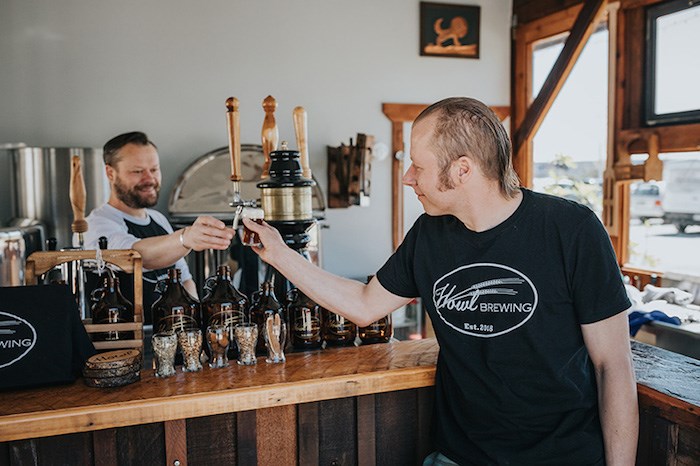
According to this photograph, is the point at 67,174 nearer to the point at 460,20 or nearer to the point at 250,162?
the point at 250,162

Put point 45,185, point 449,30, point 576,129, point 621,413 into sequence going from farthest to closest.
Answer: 1. point 449,30
2. point 576,129
3. point 45,185
4. point 621,413

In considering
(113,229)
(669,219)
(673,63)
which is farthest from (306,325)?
(673,63)

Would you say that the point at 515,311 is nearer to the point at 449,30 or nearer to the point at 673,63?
the point at 673,63

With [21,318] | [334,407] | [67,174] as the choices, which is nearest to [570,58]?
[67,174]

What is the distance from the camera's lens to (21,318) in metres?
1.56

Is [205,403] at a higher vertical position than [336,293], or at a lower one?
lower

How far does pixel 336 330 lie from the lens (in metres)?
1.98

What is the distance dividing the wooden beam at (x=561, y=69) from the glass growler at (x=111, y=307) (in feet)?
13.7

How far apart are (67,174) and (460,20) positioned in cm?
344

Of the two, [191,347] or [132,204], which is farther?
[132,204]

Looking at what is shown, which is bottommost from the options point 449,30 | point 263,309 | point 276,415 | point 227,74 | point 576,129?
point 276,415

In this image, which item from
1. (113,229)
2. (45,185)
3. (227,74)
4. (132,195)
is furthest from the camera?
(227,74)

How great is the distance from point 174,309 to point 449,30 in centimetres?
448

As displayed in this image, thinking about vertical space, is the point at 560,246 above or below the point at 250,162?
below
